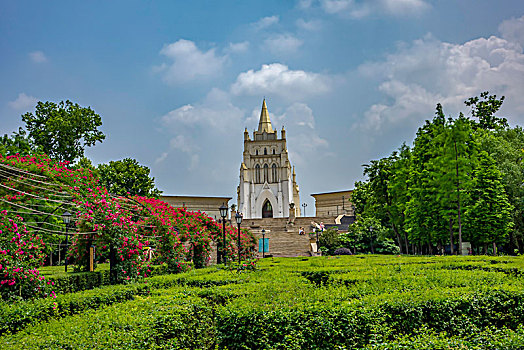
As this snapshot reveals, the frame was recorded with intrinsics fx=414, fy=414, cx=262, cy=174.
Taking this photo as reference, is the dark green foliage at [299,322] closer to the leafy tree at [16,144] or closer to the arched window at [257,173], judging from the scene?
the leafy tree at [16,144]

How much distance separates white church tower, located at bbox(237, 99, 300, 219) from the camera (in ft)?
220

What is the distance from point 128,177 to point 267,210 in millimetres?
37875

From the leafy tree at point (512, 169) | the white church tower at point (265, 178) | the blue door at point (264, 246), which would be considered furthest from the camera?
the white church tower at point (265, 178)

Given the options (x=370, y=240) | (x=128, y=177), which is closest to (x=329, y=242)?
(x=370, y=240)

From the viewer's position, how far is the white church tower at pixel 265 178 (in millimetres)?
67125

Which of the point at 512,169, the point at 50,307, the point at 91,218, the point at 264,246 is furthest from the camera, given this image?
the point at 264,246

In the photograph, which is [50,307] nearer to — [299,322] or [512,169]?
[299,322]

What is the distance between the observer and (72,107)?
2861 centimetres

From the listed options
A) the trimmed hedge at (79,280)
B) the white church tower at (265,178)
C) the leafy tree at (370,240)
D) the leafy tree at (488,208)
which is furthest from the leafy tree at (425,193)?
the white church tower at (265,178)

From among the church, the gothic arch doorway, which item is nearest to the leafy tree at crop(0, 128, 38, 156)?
the church

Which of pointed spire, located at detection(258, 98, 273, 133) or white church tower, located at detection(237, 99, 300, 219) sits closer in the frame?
white church tower, located at detection(237, 99, 300, 219)

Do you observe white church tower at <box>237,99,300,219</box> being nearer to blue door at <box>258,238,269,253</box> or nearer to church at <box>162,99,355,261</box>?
church at <box>162,99,355,261</box>

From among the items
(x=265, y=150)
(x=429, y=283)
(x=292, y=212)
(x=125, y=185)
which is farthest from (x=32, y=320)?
(x=265, y=150)

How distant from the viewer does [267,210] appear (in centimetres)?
6906
